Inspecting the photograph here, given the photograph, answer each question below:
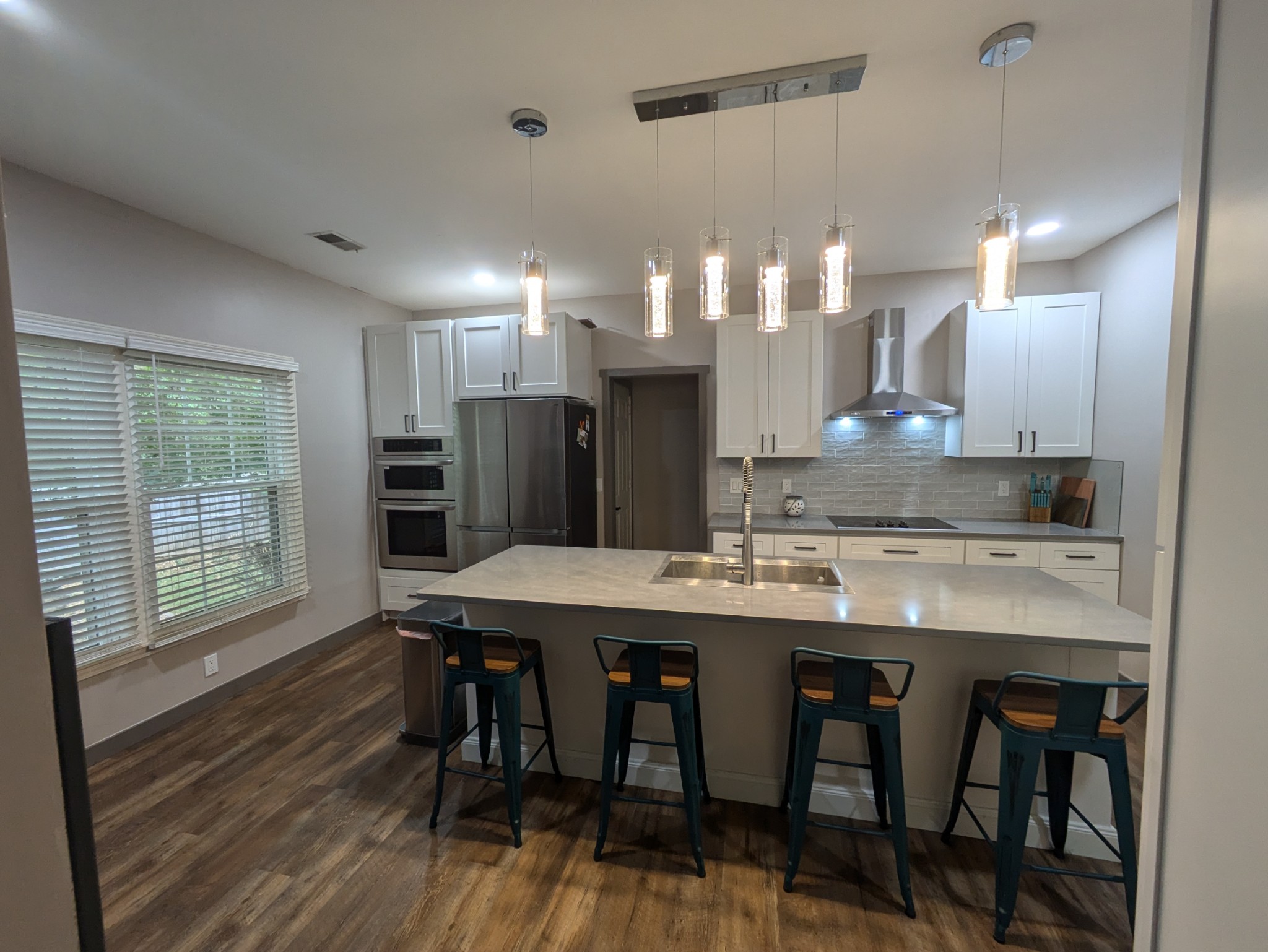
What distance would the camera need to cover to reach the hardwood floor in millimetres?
1611

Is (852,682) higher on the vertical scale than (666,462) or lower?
lower

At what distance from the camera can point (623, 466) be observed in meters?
4.70

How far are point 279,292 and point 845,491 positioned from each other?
4179 mm

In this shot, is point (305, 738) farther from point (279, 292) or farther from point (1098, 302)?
point (1098, 302)

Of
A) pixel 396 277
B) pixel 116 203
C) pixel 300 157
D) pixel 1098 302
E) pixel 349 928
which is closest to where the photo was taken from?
pixel 349 928

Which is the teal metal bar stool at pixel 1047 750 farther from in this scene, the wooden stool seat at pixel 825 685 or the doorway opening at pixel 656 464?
the doorway opening at pixel 656 464

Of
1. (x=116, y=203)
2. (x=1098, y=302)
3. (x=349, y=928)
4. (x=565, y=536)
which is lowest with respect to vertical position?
(x=349, y=928)

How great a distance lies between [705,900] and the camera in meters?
1.72

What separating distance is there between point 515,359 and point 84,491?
238 centimetres

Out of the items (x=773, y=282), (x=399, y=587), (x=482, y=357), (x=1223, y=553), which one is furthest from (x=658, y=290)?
(x=399, y=587)

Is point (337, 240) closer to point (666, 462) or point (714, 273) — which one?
point (714, 273)

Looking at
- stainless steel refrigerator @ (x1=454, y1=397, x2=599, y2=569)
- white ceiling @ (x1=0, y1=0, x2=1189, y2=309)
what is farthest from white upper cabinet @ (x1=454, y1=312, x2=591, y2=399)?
white ceiling @ (x1=0, y1=0, x2=1189, y2=309)

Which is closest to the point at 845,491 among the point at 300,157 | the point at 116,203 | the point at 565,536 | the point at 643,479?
the point at 643,479

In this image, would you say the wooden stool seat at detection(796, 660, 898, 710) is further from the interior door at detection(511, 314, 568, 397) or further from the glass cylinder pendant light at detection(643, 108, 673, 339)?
the interior door at detection(511, 314, 568, 397)
